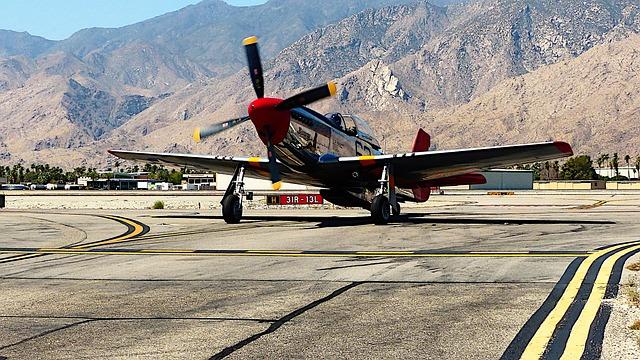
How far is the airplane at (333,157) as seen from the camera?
25.2 meters

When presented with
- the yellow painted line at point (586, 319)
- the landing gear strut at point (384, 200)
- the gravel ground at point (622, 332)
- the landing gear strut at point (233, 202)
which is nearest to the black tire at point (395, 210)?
the landing gear strut at point (384, 200)

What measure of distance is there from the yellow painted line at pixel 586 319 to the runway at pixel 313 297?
0.06 feet

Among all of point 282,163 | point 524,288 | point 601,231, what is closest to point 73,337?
point 524,288

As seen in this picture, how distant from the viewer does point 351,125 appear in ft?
96.2

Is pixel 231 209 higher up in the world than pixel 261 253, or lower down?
higher up

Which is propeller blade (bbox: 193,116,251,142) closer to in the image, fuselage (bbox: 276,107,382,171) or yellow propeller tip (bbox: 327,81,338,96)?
fuselage (bbox: 276,107,382,171)

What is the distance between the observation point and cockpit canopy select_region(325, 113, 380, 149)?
93.6 feet

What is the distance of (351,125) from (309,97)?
15.4 ft

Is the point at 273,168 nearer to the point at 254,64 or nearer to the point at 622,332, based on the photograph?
the point at 254,64

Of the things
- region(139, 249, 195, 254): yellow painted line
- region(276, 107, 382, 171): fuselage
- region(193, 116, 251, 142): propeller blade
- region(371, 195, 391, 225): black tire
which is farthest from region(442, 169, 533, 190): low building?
region(139, 249, 195, 254): yellow painted line

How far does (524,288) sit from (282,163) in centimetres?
1712

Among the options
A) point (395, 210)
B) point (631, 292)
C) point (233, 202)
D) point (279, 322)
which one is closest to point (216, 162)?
point (233, 202)

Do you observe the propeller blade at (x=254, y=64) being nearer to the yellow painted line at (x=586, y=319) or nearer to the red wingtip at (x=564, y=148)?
the red wingtip at (x=564, y=148)

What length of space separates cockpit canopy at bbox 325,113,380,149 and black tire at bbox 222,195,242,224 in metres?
4.42
